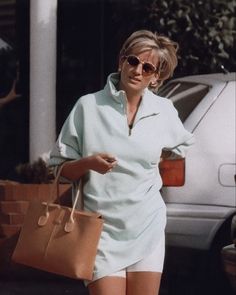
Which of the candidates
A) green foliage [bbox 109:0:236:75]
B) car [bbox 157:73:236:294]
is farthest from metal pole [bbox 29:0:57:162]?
car [bbox 157:73:236:294]

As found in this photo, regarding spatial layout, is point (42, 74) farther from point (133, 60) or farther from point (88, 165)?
point (88, 165)

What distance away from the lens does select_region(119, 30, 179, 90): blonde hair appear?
12.8 feet

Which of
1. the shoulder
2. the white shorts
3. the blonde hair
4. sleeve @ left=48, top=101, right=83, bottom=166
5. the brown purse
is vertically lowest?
the white shorts

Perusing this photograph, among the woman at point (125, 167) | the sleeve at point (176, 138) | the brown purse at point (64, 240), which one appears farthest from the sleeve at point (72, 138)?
the sleeve at point (176, 138)

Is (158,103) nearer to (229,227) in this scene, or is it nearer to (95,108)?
(95,108)

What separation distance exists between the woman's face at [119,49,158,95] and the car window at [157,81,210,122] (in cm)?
221

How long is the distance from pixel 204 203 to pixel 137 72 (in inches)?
88.2

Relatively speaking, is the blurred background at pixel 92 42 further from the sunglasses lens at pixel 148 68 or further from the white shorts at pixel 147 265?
the white shorts at pixel 147 265

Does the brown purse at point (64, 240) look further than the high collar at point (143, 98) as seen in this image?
No

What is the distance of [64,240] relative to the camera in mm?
3736

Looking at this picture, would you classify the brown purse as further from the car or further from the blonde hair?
the car

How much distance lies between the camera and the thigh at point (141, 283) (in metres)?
3.82

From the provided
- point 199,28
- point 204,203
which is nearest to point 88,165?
point 204,203

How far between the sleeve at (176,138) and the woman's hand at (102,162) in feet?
1.18
